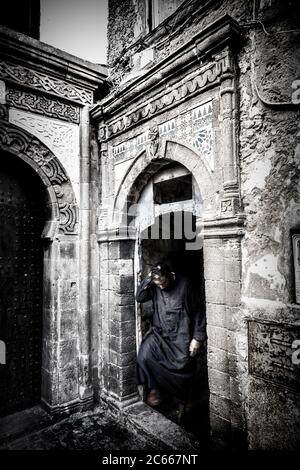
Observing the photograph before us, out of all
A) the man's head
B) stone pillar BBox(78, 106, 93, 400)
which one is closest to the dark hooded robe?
the man's head

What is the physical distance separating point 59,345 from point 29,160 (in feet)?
8.95

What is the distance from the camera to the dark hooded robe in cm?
386

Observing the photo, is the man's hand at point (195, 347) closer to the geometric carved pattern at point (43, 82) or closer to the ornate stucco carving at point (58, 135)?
the ornate stucco carving at point (58, 135)

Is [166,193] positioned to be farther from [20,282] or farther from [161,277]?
[20,282]

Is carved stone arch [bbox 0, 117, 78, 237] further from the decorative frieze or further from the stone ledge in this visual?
the stone ledge

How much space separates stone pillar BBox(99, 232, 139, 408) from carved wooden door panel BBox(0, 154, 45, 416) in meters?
1.01

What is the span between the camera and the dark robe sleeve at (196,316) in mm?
3883

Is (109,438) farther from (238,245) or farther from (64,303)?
(238,245)

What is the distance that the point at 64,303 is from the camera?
4199mm

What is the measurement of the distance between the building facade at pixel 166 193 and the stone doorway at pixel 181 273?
58 mm

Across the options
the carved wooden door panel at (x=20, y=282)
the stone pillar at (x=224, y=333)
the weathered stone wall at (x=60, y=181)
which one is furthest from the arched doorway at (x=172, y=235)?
the carved wooden door panel at (x=20, y=282)

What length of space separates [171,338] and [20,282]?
2395 mm
